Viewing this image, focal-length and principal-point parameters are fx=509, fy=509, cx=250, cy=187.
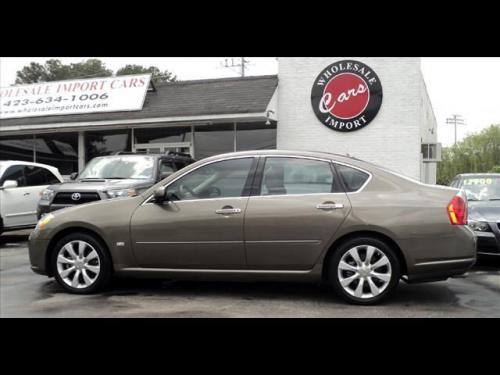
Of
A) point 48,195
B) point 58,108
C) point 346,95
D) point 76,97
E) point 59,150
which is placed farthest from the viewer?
point 59,150

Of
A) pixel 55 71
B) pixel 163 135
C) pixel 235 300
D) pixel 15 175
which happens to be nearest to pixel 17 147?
pixel 163 135

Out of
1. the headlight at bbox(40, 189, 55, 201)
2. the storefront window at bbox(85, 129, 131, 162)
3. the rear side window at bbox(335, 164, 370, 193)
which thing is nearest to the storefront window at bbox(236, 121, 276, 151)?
the storefront window at bbox(85, 129, 131, 162)

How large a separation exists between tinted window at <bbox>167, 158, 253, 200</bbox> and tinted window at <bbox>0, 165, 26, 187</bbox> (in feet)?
20.6

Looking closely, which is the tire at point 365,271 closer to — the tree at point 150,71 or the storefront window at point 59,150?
the storefront window at point 59,150

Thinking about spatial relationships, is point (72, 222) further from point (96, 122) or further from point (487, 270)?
point (96, 122)

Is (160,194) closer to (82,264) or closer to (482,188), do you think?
(82,264)

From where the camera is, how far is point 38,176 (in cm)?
1110

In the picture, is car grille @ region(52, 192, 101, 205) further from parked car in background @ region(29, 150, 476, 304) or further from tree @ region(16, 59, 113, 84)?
tree @ region(16, 59, 113, 84)

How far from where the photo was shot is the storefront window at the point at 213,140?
14148 millimetres

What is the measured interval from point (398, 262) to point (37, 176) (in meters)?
8.65

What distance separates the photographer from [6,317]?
16.0ft

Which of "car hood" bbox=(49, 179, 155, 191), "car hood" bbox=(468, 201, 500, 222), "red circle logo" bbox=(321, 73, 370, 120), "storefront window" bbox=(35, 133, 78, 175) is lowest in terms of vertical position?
"car hood" bbox=(468, 201, 500, 222)

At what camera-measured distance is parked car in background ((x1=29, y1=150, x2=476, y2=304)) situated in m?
5.00

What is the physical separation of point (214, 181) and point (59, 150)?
12554mm
